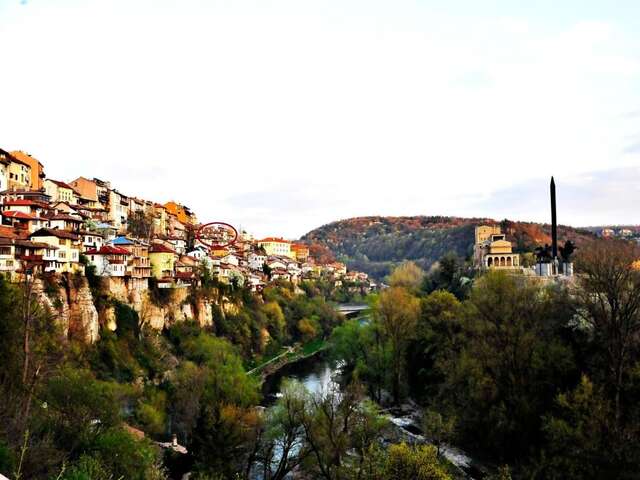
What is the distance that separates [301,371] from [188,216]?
35431mm

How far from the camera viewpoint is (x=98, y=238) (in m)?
32.8

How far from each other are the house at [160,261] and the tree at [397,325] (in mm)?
15817

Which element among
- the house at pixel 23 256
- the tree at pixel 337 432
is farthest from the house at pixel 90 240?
the tree at pixel 337 432

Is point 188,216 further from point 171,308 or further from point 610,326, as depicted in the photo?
point 610,326

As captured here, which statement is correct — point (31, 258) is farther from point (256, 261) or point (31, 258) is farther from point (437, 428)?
point (256, 261)

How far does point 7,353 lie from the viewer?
16.1 metres

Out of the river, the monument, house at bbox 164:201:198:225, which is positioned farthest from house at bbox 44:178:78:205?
the monument

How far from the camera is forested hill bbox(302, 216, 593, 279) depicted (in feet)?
346

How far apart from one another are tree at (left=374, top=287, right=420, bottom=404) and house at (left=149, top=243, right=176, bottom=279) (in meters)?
15.8

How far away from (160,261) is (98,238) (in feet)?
17.8

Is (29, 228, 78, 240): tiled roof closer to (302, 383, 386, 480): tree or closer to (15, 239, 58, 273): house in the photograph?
(15, 239, 58, 273): house

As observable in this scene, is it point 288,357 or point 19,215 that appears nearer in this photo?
point 19,215

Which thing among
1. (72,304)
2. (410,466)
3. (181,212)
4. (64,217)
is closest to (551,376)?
(410,466)

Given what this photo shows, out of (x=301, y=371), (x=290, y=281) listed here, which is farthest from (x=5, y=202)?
(x=290, y=281)
